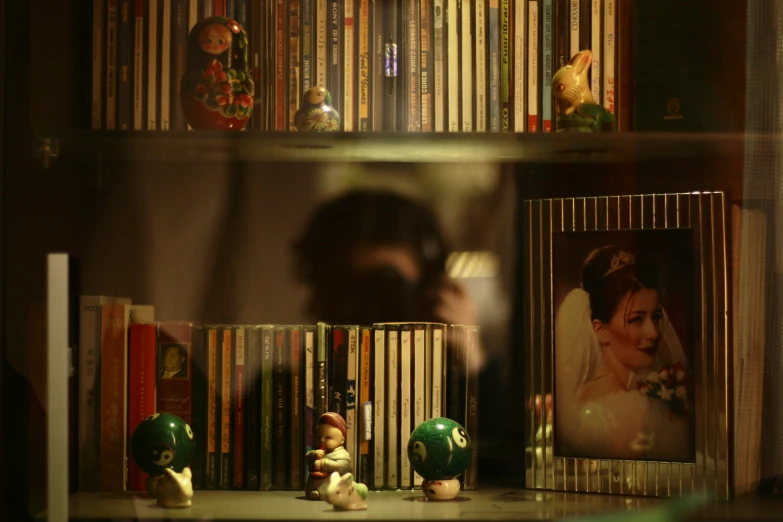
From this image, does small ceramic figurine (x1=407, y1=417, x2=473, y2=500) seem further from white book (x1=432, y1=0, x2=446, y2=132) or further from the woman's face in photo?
white book (x1=432, y1=0, x2=446, y2=132)

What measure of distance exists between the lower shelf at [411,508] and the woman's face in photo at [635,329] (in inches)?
5.9

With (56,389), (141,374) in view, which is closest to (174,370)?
(141,374)

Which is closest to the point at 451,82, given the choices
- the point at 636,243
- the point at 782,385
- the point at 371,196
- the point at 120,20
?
the point at 371,196

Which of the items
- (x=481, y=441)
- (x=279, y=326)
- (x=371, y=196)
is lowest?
(x=481, y=441)

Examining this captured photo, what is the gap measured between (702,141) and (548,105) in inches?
6.7

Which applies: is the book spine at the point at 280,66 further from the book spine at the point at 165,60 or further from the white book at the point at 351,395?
the white book at the point at 351,395

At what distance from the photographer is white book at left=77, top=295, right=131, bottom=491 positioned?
918 millimetres

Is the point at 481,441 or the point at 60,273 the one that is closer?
the point at 60,273

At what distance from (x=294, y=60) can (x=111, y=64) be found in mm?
200

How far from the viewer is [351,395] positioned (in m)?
0.99

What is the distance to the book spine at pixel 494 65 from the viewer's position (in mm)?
987

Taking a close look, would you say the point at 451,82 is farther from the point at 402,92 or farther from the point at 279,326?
the point at 279,326

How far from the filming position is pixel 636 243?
957mm

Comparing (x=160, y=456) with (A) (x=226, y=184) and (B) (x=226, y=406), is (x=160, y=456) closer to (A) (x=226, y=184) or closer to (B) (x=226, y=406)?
(B) (x=226, y=406)
